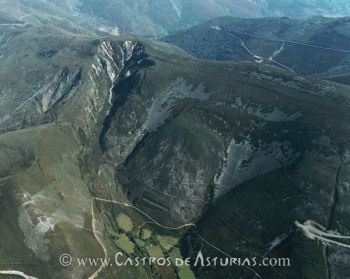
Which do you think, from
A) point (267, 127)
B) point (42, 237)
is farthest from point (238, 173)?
point (42, 237)

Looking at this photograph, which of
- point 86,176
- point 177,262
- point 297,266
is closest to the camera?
point 297,266

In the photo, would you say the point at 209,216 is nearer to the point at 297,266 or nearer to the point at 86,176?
the point at 297,266

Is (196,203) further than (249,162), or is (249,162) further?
(249,162)

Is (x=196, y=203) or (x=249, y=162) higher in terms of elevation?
(x=249, y=162)

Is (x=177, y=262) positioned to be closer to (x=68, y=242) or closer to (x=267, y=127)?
(x=68, y=242)

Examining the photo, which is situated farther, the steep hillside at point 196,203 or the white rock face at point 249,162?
the white rock face at point 249,162

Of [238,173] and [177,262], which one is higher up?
[238,173]

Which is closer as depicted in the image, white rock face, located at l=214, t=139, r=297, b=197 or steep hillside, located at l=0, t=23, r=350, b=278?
steep hillside, located at l=0, t=23, r=350, b=278

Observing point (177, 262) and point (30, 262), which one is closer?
point (30, 262)

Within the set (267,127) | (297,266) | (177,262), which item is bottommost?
(177,262)

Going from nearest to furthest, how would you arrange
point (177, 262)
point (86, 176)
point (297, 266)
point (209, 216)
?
point (297, 266) < point (177, 262) < point (209, 216) < point (86, 176)
